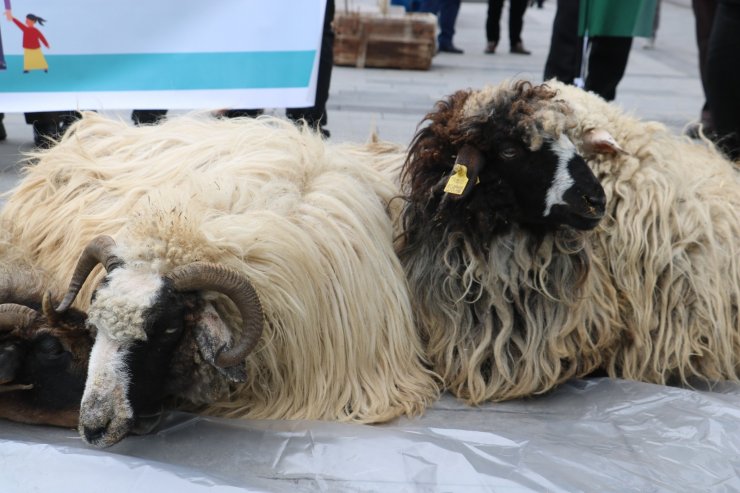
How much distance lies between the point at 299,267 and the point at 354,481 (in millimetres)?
734

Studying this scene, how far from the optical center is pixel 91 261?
260cm

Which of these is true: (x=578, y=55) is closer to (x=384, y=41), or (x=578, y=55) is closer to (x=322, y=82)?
(x=322, y=82)

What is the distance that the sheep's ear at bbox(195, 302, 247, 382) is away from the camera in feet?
8.30

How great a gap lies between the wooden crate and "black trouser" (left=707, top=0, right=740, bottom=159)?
19.2 ft

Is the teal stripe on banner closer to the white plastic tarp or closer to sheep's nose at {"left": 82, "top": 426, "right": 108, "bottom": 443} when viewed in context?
the white plastic tarp

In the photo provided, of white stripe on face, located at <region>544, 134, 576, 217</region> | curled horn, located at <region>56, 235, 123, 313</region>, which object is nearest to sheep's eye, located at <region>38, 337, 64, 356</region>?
curled horn, located at <region>56, 235, 123, 313</region>

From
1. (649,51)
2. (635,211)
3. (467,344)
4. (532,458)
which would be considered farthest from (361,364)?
(649,51)

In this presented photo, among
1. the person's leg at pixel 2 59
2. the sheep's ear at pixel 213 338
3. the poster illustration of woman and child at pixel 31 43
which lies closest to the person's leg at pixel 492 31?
the poster illustration of woman and child at pixel 31 43

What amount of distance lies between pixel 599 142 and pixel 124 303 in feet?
5.86

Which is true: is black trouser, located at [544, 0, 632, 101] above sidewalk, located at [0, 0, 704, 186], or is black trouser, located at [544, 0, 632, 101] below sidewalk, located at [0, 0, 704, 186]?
above

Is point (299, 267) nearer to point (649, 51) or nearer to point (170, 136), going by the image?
point (170, 136)

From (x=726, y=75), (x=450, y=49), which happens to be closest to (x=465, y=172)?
(x=726, y=75)

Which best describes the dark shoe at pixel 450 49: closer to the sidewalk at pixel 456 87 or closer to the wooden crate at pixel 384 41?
the sidewalk at pixel 456 87

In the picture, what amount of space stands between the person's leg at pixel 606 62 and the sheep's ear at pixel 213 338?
3452 millimetres
